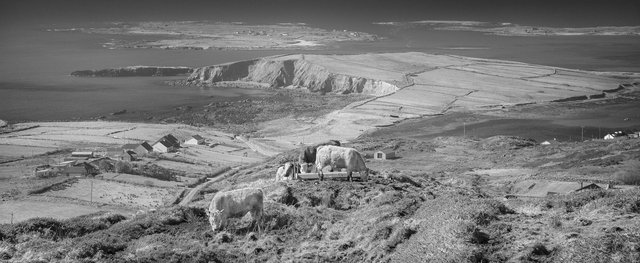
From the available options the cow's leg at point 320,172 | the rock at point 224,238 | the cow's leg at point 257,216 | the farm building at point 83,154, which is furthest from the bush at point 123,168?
the rock at point 224,238

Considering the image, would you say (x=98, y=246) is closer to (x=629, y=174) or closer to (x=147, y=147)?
(x=629, y=174)

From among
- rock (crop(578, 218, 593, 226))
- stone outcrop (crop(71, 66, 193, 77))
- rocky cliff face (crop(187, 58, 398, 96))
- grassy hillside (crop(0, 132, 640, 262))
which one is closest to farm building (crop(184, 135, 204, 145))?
grassy hillside (crop(0, 132, 640, 262))

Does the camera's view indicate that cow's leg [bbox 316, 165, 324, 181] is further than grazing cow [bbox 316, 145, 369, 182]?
No

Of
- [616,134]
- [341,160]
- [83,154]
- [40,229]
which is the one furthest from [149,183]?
[616,134]

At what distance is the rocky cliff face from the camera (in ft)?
253

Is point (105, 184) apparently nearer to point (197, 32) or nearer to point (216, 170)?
point (216, 170)

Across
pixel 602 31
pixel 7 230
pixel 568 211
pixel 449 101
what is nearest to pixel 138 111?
pixel 449 101

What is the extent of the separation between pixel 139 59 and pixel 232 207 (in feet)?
331

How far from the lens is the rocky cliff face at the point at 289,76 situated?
77250 mm

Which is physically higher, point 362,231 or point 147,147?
point 362,231

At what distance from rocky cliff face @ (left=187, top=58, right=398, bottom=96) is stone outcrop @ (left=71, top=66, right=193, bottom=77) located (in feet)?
19.7

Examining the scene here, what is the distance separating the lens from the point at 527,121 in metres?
56.4

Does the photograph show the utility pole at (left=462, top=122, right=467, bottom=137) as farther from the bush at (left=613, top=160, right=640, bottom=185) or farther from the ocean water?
the ocean water

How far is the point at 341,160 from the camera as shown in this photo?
810 inches
